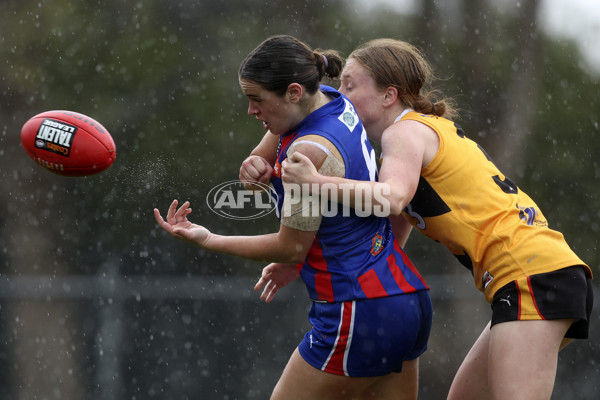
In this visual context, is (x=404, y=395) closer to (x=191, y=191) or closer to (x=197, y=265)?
(x=197, y=265)

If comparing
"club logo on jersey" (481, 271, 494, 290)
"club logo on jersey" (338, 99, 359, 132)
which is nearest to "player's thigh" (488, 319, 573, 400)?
"club logo on jersey" (481, 271, 494, 290)

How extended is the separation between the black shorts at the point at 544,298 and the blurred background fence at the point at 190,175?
4.08 metres

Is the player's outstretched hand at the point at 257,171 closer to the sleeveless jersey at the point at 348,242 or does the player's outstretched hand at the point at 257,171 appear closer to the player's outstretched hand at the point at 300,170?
the sleeveless jersey at the point at 348,242

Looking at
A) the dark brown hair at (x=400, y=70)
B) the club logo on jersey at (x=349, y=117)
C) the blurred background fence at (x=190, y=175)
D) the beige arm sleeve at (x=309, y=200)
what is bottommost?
the blurred background fence at (x=190, y=175)

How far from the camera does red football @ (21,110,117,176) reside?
10.7ft

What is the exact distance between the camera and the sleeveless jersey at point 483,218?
8.43 feet

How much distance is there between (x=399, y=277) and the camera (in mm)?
2645

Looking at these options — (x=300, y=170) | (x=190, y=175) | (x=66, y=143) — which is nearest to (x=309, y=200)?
(x=300, y=170)

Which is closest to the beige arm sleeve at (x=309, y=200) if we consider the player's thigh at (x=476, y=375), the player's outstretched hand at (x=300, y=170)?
the player's outstretched hand at (x=300, y=170)

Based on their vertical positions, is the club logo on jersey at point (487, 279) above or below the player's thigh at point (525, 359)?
above

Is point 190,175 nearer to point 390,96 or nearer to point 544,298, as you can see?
point 390,96

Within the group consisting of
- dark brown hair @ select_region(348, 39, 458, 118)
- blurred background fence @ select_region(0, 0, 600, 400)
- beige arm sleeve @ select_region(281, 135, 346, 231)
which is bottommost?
blurred background fence @ select_region(0, 0, 600, 400)

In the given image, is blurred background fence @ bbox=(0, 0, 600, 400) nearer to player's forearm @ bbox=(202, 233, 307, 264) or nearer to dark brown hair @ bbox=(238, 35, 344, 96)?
player's forearm @ bbox=(202, 233, 307, 264)

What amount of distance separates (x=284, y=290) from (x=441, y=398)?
1.82 metres
